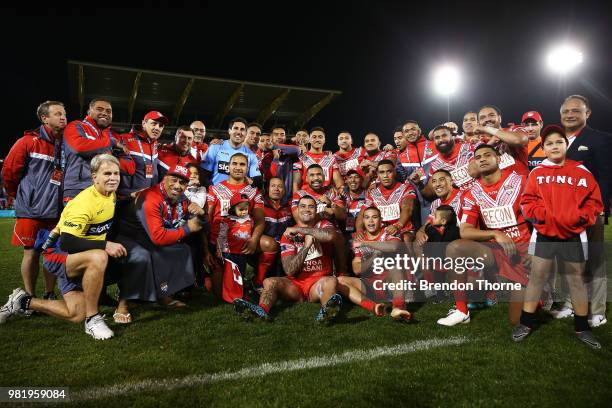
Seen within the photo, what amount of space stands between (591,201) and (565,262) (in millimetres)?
561

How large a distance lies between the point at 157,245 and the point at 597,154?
15.5 ft

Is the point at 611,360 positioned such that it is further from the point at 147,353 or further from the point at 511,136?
the point at 147,353

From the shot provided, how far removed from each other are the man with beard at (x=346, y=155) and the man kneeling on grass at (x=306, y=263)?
7.71ft

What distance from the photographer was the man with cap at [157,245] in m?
4.08

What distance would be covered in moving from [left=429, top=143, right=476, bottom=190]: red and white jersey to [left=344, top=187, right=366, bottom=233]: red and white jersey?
3.64 feet

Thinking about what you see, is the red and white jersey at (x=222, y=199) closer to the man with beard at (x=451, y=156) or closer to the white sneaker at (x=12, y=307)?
the white sneaker at (x=12, y=307)

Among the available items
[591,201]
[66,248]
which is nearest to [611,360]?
[591,201]

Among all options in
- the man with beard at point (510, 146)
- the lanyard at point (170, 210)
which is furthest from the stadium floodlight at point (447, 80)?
the lanyard at point (170, 210)

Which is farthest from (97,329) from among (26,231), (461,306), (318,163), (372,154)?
(372,154)

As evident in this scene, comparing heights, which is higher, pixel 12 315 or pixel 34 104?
pixel 34 104

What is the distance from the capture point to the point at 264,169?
684 cm

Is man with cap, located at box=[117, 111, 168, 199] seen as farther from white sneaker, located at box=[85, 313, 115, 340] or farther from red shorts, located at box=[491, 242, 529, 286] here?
red shorts, located at box=[491, 242, 529, 286]

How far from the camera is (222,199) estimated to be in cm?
541

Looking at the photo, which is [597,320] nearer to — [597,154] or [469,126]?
[597,154]
